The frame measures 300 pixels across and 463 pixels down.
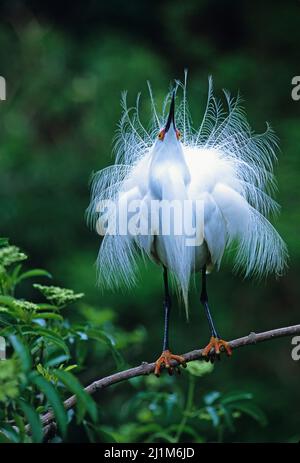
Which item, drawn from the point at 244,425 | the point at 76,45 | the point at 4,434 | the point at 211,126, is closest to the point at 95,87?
the point at 76,45

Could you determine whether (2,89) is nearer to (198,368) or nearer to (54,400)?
(198,368)

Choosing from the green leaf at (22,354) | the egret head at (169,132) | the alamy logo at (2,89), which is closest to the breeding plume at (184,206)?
the egret head at (169,132)

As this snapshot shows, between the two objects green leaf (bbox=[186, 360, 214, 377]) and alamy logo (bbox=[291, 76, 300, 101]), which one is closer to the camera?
green leaf (bbox=[186, 360, 214, 377])

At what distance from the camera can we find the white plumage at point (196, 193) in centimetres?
232

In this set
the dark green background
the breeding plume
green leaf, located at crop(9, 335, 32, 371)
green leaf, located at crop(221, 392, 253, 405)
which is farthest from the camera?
the dark green background

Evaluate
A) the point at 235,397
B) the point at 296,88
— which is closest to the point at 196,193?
the point at 235,397

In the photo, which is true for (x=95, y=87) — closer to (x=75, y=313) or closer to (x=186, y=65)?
(x=186, y=65)

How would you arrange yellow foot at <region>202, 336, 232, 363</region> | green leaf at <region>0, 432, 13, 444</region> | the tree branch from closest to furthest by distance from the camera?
green leaf at <region>0, 432, 13, 444</region>
the tree branch
yellow foot at <region>202, 336, 232, 363</region>

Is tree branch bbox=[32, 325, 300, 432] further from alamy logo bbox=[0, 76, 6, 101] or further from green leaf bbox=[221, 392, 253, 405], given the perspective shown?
alamy logo bbox=[0, 76, 6, 101]

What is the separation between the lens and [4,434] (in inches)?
65.3

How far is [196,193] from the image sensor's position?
233 centimetres

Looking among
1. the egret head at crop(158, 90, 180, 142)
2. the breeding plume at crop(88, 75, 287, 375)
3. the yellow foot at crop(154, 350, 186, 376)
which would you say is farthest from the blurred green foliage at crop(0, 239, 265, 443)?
the egret head at crop(158, 90, 180, 142)

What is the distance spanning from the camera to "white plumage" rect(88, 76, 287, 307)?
232 centimetres

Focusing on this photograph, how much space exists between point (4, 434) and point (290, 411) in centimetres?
362
